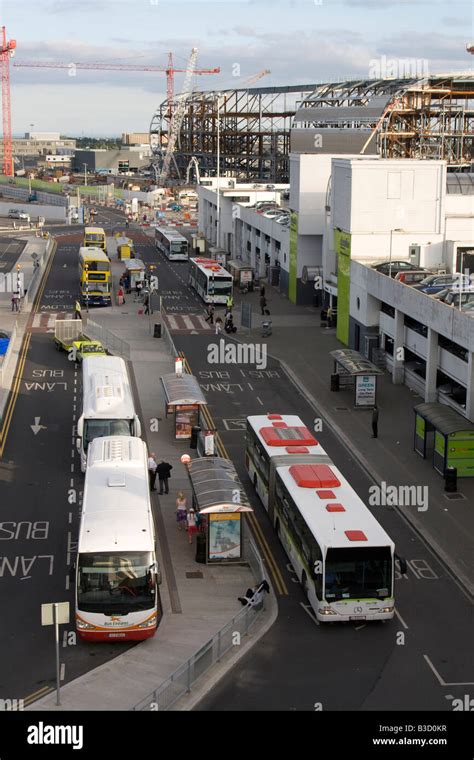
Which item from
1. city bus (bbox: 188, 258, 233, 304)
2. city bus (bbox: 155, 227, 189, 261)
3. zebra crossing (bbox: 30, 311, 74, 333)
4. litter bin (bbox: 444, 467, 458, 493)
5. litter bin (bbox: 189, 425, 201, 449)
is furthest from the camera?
city bus (bbox: 155, 227, 189, 261)

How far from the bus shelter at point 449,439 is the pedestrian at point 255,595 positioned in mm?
11659

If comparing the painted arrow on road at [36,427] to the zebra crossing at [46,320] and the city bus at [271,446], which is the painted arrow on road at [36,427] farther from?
the zebra crossing at [46,320]

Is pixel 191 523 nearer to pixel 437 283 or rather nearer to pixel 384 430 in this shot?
pixel 384 430

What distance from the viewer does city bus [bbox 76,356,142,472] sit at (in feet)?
121

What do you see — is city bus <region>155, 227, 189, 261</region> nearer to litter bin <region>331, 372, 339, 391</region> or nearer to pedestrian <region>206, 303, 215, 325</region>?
pedestrian <region>206, 303, 215, 325</region>

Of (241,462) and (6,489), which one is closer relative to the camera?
(6,489)

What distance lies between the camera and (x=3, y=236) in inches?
5079

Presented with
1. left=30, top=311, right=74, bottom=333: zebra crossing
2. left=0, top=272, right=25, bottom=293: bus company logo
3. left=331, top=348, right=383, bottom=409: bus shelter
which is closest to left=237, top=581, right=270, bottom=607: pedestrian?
left=331, top=348, right=383, bottom=409: bus shelter

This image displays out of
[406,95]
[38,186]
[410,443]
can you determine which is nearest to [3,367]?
[410,443]

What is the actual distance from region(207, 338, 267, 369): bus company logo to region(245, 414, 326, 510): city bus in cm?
1958

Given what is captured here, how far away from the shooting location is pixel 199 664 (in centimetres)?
2295

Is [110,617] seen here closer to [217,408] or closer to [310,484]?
[310,484]

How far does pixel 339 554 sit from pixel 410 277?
29863mm
